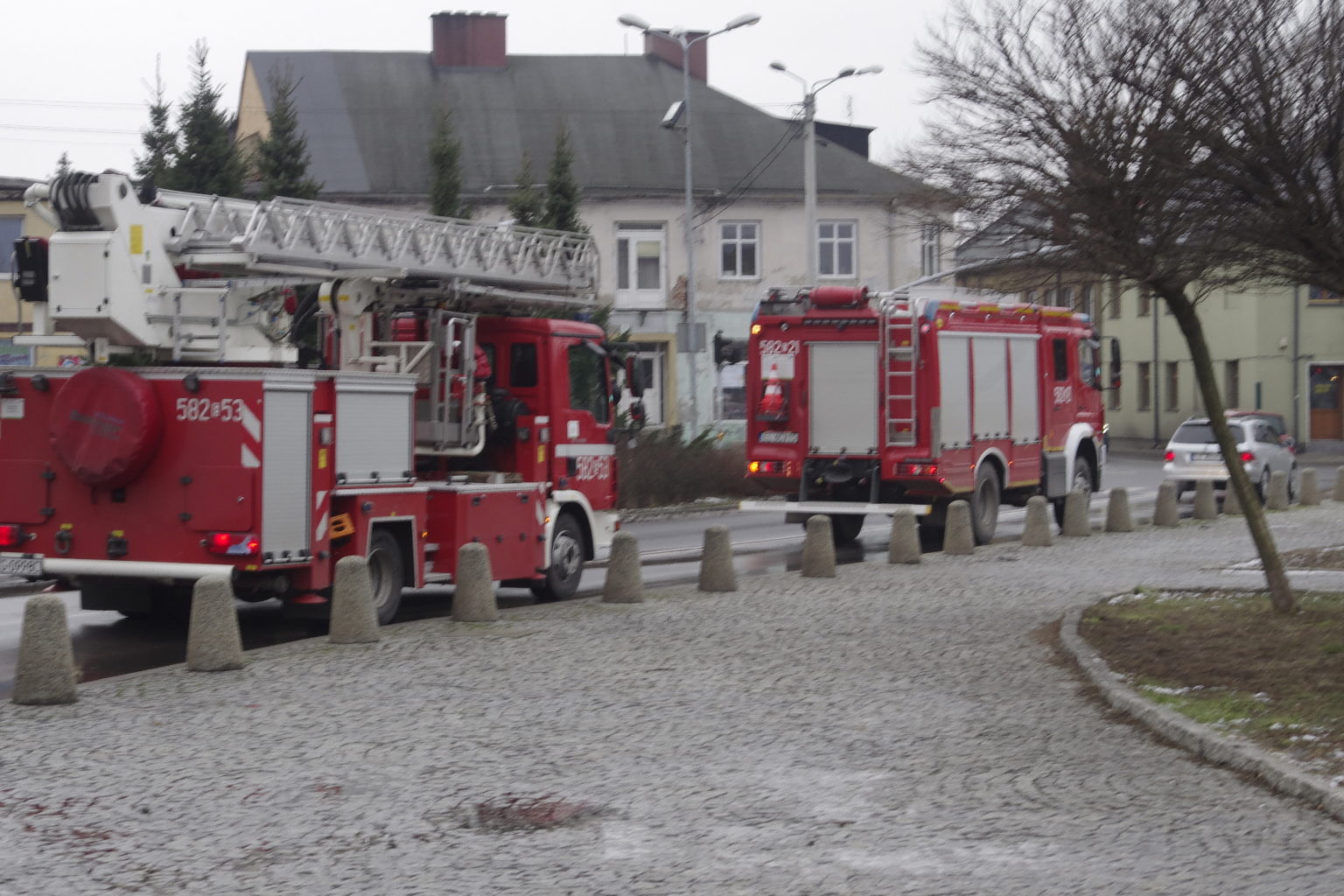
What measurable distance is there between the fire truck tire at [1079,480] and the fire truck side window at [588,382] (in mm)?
10861

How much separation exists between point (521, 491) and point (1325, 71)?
7596 mm

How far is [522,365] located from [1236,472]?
6468 millimetres

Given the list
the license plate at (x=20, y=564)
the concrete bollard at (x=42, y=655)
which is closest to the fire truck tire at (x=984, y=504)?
the license plate at (x=20, y=564)

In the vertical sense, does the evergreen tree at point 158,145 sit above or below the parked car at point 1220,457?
above

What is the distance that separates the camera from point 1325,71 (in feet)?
37.1

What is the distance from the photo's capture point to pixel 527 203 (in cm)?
3047

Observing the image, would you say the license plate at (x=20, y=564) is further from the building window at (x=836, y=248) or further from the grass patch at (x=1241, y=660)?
the building window at (x=836, y=248)

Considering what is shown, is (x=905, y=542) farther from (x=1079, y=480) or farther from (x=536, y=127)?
(x=536, y=127)

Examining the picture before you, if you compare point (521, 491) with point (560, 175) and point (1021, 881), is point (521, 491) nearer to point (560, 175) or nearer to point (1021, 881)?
point (1021, 881)

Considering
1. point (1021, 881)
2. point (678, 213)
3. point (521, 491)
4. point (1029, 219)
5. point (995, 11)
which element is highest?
point (678, 213)

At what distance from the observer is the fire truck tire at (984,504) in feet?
74.5

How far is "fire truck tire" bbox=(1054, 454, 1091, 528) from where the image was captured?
85.4 feet

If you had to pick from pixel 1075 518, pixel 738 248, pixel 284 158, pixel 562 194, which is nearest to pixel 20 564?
pixel 1075 518

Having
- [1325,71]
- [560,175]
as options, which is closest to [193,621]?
[1325,71]
